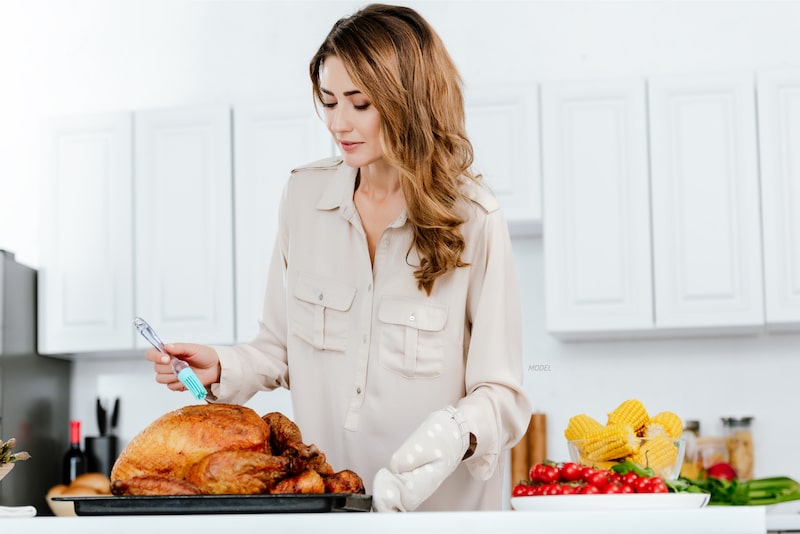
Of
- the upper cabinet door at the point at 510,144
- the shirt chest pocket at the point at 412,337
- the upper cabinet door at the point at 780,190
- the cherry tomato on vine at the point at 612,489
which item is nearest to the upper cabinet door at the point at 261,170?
the upper cabinet door at the point at 510,144

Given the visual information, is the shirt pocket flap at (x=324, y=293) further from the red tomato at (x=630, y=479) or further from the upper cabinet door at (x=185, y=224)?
the upper cabinet door at (x=185, y=224)

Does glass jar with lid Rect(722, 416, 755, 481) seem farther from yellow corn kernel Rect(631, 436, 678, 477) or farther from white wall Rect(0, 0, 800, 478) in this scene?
yellow corn kernel Rect(631, 436, 678, 477)

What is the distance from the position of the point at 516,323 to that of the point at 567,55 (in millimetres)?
2430

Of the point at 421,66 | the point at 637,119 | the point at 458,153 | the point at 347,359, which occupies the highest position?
the point at 637,119

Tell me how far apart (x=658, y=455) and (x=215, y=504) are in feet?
2.16

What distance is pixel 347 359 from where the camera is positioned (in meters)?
1.89

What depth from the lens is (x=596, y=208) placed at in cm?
352

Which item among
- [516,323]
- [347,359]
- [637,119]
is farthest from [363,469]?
[637,119]

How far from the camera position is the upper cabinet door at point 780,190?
3.41 m

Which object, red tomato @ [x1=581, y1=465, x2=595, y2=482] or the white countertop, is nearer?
the white countertop

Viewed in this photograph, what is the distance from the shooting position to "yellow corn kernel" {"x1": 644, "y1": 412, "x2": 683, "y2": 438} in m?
A: 1.54

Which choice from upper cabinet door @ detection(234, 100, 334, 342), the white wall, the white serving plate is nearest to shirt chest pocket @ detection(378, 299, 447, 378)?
the white serving plate

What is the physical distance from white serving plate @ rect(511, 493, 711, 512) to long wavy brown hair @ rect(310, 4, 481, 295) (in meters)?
0.65

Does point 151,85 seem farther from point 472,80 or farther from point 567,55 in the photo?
point 567,55
